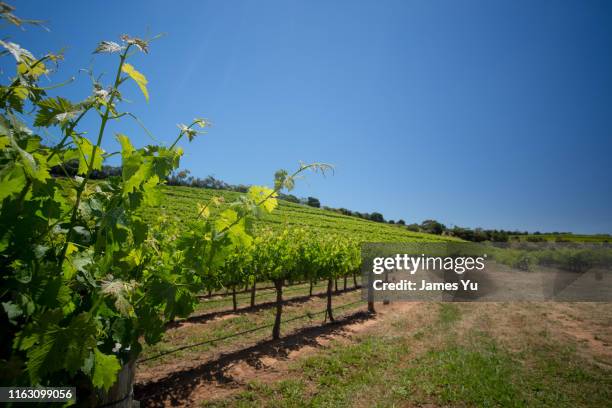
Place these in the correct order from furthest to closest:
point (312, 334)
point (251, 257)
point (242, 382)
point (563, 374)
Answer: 1. point (251, 257)
2. point (312, 334)
3. point (563, 374)
4. point (242, 382)

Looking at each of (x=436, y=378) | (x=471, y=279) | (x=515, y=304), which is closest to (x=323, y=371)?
(x=436, y=378)

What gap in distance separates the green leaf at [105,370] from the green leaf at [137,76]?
3.73ft

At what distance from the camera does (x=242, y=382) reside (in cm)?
790

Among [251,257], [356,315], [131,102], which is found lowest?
[356,315]

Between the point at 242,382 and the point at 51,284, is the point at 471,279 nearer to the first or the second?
the point at 242,382

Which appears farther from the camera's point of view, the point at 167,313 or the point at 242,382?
the point at 242,382

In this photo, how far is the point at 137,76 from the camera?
4.19 ft

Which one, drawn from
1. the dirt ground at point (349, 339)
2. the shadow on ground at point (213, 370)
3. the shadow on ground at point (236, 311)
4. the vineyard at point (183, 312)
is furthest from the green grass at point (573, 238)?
the shadow on ground at point (213, 370)

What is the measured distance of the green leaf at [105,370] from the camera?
1.46 m

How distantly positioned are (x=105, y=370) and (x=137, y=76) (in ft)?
4.17

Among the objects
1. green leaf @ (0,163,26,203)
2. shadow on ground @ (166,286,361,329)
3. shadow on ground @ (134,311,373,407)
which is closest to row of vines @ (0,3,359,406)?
green leaf @ (0,163,26,203)

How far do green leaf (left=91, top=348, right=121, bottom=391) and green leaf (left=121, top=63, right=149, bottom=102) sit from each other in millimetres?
1136

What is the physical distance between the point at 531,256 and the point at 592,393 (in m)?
45.6

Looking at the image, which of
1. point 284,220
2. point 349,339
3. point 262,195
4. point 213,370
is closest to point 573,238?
point 284,220
